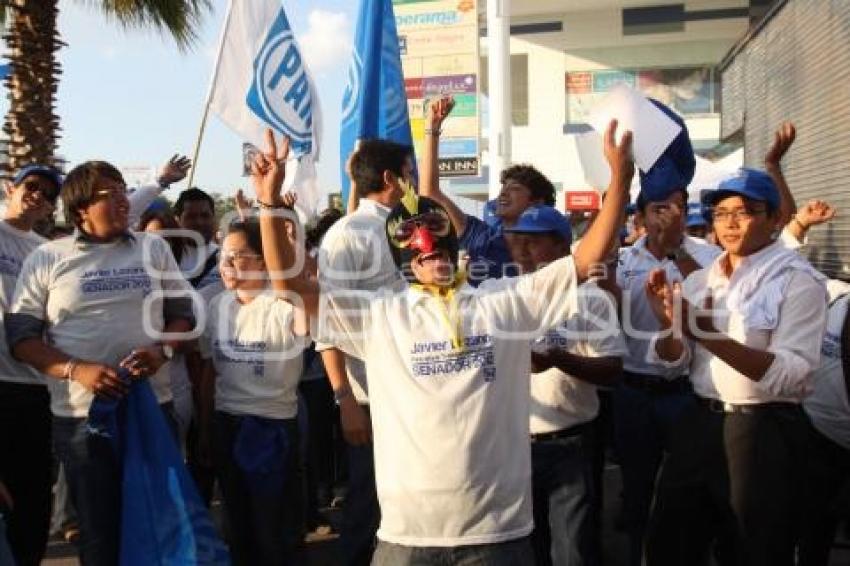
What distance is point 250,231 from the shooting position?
3.94 meters

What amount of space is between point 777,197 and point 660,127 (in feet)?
2.14

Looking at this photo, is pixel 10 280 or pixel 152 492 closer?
pixel 152 492

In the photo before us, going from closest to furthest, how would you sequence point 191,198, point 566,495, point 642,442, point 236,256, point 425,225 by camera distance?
point 425,225 < point 566,495 < point 236,256 < point 642,442 < point 191,198

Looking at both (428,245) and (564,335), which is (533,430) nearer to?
(564,335)

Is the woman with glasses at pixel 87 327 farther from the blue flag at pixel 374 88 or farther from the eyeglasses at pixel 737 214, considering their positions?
the eyeglasses at pixel 737 214

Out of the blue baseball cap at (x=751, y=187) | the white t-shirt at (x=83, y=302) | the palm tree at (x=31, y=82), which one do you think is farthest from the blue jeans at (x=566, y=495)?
the palm tree at (x=31, y=82)

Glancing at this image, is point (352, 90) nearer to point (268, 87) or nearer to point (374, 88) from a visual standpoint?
point (374, 88)

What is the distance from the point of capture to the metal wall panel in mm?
4723

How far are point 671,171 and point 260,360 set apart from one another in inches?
81.1

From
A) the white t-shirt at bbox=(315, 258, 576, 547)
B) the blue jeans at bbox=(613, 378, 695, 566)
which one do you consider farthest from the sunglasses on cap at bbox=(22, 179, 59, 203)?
the blue jeans at bbox=(613, 378, 695, 566)

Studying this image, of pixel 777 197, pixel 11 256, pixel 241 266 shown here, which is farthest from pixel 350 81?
pixel 777 197

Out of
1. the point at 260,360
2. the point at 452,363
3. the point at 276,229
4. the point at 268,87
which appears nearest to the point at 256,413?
the point at 260,360

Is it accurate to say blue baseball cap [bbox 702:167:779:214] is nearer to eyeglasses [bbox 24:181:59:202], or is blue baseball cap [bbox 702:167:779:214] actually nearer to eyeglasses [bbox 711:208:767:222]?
eyeglasses [bbox 711:208:767:222]

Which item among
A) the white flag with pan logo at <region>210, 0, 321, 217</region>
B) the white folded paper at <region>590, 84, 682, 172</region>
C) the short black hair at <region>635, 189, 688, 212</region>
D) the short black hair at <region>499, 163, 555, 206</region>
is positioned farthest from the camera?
the white flag with pan logo at <region>210, 0, 321, 217</region>
